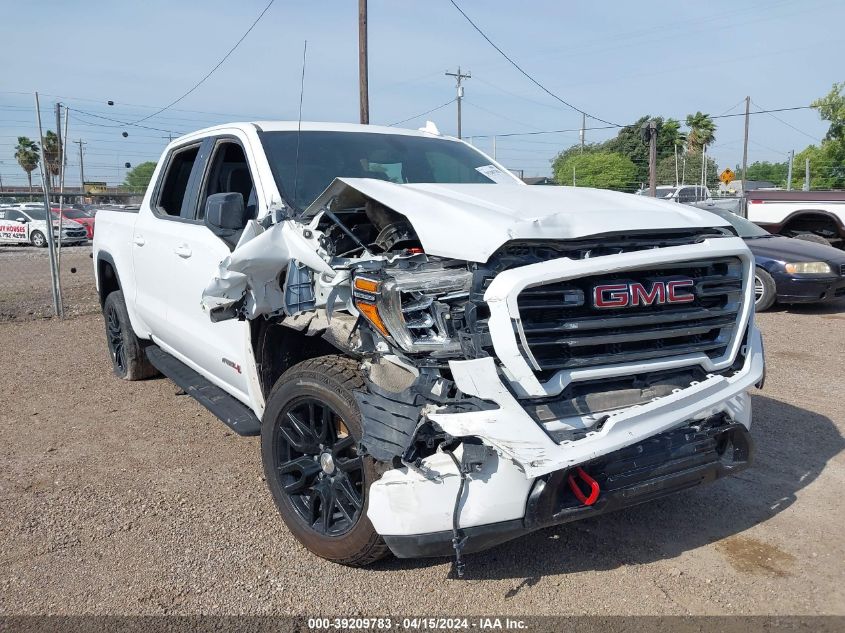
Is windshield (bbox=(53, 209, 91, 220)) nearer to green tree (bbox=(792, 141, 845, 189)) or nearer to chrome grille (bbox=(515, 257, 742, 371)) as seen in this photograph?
chrome grille (bbox=(515, 257, 742, 371))

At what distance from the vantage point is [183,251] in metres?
4.61

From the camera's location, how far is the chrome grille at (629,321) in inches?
107

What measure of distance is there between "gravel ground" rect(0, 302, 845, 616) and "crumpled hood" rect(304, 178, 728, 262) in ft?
4.83

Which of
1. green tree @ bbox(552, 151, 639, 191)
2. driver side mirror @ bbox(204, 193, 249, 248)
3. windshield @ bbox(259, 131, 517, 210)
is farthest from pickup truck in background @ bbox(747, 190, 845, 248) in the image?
green tree @ bbox(552, 151, 639, 191)

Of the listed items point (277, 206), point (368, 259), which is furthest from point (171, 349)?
point (368, 259)

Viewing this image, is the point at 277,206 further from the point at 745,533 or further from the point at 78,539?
the point at 745,533

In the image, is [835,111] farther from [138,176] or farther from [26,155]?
[26,155]

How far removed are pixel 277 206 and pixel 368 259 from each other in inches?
30.8

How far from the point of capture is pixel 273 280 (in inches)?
138

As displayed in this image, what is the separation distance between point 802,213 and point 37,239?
84.2ft

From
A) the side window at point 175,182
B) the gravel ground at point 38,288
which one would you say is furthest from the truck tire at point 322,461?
the gravel ground at point 38,288

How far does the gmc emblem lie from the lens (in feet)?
9.21

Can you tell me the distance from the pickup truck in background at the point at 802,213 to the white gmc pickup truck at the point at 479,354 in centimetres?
1003

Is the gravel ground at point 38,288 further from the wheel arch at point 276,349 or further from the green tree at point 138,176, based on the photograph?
the green tree at point 138,176
